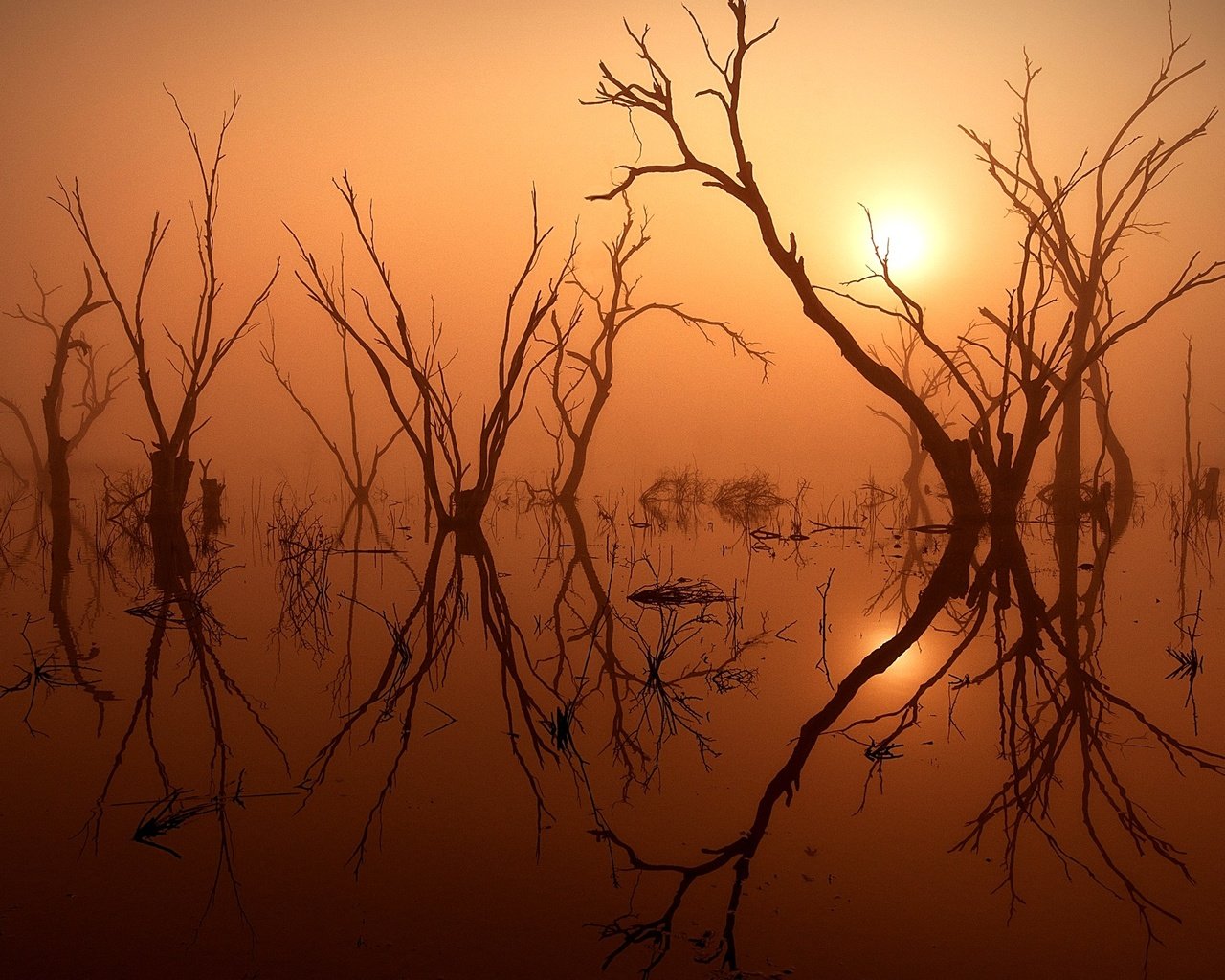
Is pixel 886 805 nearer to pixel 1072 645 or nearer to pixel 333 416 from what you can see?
pixel 1072 645

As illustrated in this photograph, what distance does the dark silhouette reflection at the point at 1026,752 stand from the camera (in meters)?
1.84

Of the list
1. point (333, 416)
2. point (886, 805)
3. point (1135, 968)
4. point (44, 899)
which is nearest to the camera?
point (1135, 968)

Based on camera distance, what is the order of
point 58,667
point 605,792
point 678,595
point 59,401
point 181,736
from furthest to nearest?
point 59,401, point 678,595, point 58,667, point 181,736, point 605,792

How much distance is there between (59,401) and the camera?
15.3 m

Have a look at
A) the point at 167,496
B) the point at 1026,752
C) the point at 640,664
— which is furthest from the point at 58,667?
the point at 167,496

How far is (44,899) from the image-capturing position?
170 centimetres

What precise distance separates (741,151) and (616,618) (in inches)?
268

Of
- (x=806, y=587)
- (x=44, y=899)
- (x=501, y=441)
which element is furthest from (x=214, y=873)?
(x=501, y=441)

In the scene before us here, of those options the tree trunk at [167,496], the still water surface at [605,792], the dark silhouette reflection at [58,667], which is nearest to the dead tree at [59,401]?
the tree trunk at [167,496]

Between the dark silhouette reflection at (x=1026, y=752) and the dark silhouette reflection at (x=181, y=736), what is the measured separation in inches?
33.6

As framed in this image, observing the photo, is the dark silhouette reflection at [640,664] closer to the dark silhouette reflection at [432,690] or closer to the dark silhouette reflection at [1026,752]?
the dark silhouette reflection at [432,690]

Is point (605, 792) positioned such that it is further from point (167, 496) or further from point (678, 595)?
point (167, 496)

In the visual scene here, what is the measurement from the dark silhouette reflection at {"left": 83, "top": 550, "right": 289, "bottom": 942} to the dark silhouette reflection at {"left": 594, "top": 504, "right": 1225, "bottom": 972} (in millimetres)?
854

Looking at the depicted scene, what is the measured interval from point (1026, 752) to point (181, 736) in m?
2.40
